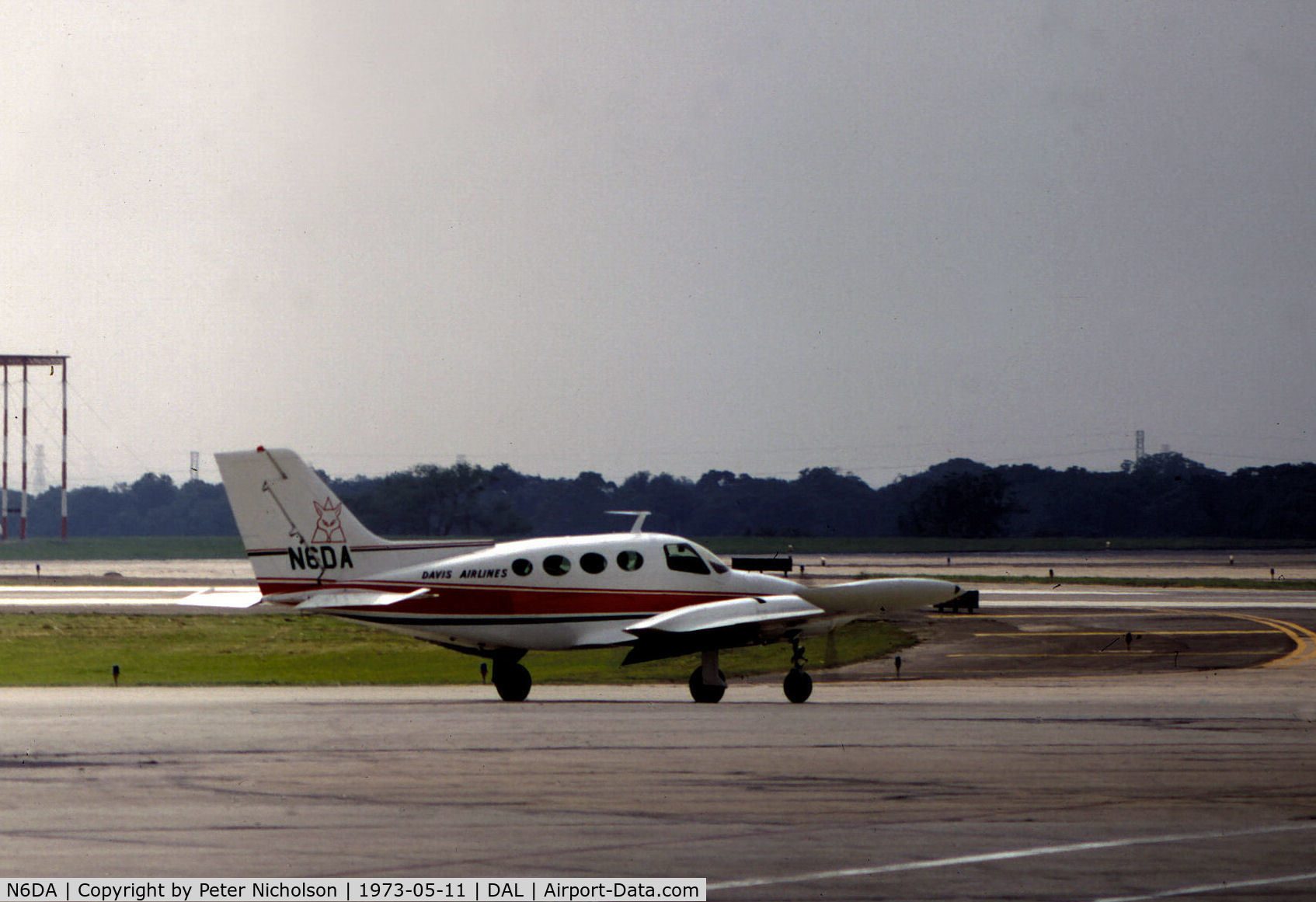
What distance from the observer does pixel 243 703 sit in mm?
23266

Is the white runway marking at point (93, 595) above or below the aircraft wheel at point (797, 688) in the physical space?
above

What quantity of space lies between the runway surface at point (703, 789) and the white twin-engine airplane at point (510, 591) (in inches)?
45.3

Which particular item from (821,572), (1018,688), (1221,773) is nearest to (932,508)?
(821,572)

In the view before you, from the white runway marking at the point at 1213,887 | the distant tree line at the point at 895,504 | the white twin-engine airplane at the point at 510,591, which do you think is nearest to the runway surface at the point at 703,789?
the white runway marking at the point at 1213,887

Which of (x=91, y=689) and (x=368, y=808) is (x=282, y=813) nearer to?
(x=368, y=808)

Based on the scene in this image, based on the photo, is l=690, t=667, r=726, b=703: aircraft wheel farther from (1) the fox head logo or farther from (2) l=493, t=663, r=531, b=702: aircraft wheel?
(1) the fox head logo

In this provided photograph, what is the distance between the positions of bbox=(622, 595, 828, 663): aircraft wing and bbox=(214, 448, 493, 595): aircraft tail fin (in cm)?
336

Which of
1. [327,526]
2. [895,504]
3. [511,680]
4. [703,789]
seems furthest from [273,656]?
[895,504]

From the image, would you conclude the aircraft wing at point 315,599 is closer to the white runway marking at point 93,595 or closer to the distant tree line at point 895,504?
the white runway marking at point 93,595

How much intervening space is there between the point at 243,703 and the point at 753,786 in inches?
485

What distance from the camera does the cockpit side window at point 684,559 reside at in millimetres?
24797

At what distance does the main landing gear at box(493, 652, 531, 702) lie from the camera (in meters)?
24.3

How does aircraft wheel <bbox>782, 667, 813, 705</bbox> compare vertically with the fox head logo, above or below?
below
